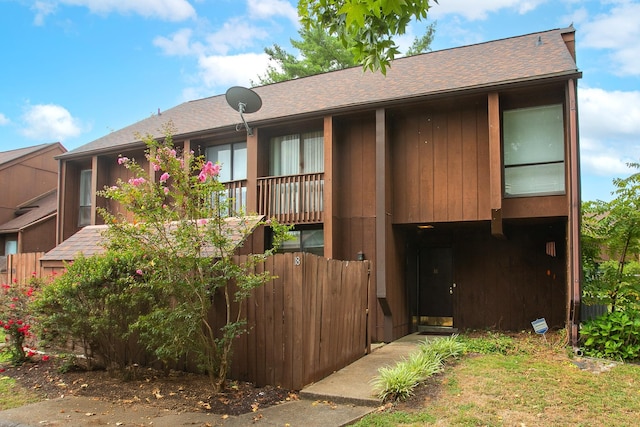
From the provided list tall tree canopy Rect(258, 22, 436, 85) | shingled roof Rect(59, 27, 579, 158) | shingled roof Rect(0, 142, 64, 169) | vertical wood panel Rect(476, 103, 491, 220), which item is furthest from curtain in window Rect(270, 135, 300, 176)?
shingled roof Rect(0, 142, 64, 169)

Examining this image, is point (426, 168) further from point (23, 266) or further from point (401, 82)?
point (23, 266)

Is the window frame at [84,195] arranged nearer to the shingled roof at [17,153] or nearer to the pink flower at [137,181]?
the shingled roof at [17,153]

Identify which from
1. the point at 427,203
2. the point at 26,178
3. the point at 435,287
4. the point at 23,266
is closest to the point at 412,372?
the point at 427,203

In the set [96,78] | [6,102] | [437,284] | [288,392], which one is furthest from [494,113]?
[6,102]

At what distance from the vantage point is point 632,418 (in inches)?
211

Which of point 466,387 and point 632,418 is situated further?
point 466,387

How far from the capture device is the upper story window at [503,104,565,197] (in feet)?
33.6

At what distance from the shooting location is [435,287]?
1294cm

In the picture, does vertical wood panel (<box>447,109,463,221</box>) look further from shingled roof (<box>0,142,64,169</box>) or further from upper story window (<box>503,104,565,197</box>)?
shingled roof (<box>0,142,64,169</box>)

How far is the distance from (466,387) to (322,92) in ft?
30.9

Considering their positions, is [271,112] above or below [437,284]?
above

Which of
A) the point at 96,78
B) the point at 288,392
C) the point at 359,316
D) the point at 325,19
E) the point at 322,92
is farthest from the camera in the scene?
the point at 96,78

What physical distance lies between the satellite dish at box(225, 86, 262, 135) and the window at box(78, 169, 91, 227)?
7423 mm

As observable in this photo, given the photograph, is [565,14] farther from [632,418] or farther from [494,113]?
[632,418]
